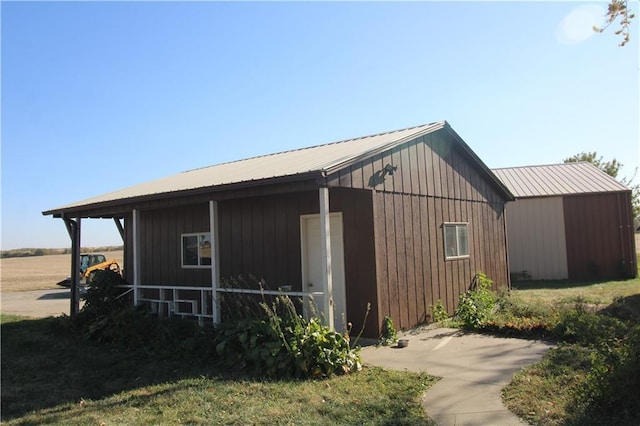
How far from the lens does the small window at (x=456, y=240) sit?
10273 mm

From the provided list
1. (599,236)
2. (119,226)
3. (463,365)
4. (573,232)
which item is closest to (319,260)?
(463,365)

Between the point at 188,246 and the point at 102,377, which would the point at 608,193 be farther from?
the point at 102,377

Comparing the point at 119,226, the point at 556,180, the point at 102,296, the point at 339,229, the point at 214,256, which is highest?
the point at 556,180

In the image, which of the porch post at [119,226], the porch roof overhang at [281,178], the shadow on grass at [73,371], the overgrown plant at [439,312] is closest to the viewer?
the shadow on grass at [73,371]

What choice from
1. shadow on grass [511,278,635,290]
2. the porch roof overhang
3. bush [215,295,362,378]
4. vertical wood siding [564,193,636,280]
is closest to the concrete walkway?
bush [215,295,362,378]

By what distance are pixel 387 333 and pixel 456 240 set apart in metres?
3.61

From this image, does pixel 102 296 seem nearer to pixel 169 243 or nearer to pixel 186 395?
pixel 169 243

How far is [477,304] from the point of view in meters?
9.69

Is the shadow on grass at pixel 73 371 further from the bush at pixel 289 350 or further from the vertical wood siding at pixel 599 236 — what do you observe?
the vertical wood siding at pixel 599 236

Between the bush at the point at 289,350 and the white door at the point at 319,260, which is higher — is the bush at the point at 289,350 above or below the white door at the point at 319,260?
below

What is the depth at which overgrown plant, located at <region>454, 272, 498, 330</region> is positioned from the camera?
8859 millimetres

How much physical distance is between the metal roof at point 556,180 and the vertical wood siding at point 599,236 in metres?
0.45

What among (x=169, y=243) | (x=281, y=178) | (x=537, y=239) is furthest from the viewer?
(x=537, y=239)

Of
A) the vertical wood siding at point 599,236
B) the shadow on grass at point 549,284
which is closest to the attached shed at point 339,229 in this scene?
the shadow on grass at point 549,284
